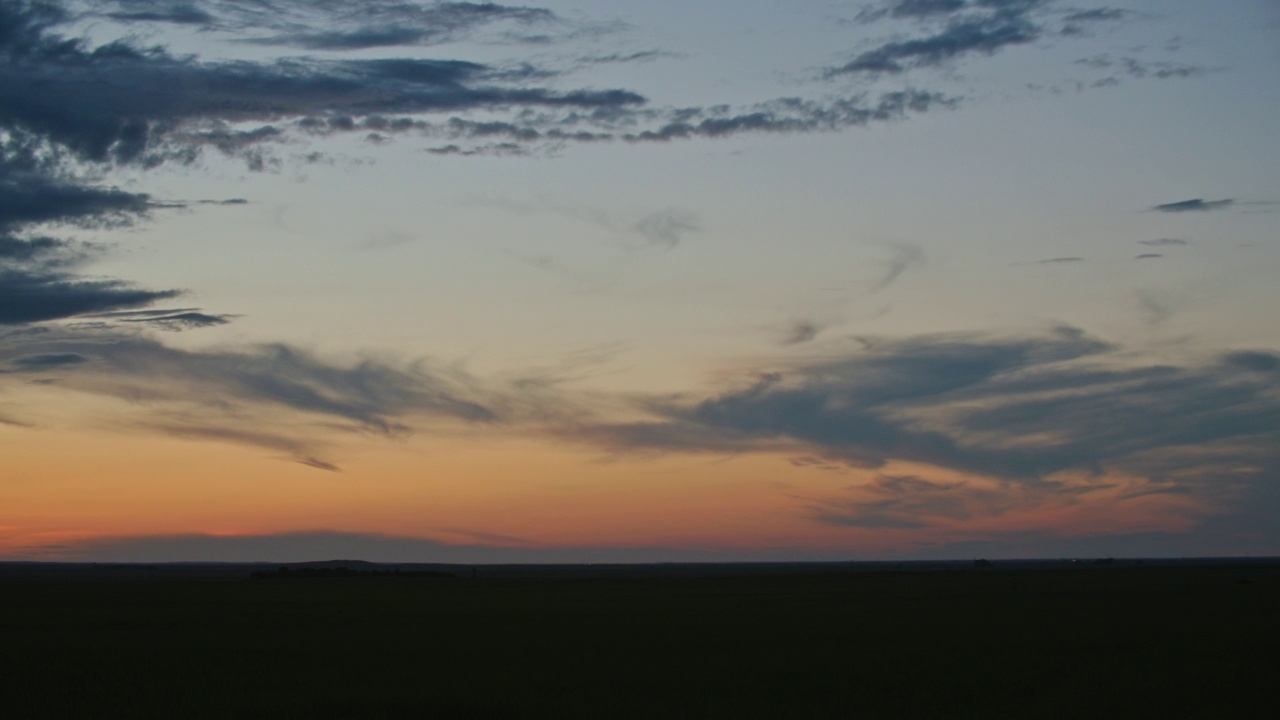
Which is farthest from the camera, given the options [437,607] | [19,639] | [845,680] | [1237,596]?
[1237,596]

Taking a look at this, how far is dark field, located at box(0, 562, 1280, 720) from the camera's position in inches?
941

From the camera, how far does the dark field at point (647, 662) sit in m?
23.9

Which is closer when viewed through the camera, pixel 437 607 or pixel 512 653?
pixel 512 653

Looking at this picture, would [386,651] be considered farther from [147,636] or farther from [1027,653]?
[1027,653]

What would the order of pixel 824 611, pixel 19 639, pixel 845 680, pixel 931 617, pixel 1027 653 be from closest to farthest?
pixel 845 680
pixel 1027 653
pixel 19 639
pixel 931 617
pixel 824 611

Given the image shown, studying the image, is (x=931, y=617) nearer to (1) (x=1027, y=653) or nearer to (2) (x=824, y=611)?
(2) (x=824, y=611)

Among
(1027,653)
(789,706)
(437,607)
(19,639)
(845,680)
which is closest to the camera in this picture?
(789,706)

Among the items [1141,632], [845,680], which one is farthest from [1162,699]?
[1141,632]

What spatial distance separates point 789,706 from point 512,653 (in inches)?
482

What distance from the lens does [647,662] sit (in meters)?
31.1

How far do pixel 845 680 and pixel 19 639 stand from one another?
1100 inches

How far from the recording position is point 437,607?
59.5 metres

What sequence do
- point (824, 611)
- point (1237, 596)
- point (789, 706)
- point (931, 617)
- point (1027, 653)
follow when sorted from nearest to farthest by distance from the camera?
point (789, 706)
point (1027, 653)
point (931, 617)
point (824, 611)
point (1237, 596)

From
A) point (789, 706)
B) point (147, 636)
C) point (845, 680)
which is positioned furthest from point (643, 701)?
point (147, 636)
